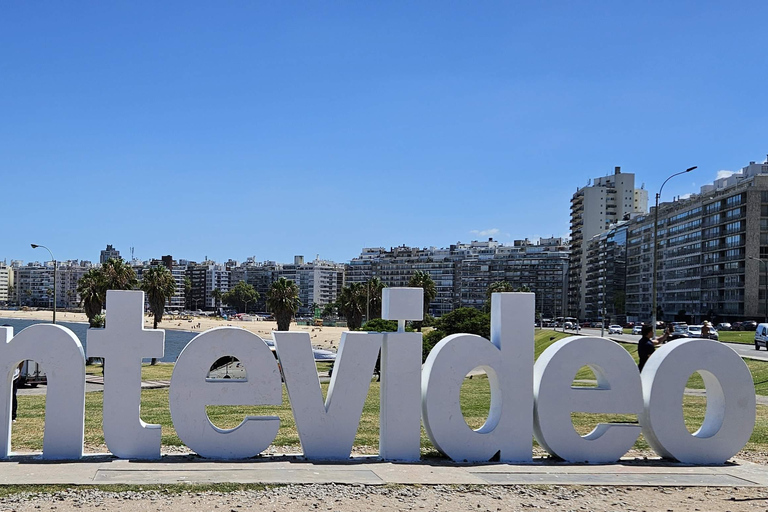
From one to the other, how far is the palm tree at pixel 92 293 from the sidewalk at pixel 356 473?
2705 inches

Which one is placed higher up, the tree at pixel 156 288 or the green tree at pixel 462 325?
the tree at pixel 156 288

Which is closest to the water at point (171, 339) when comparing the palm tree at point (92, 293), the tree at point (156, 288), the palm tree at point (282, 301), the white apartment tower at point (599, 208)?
the palm tree at point (92, 293)

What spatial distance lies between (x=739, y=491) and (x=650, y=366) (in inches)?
114

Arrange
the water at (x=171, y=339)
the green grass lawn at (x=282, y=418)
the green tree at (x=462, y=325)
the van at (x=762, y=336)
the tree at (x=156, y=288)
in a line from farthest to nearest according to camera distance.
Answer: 1. the tree at (x=156, y=288)
2. the water at (x=171, y=339)
3. the green tree at (x=462, y=325)
4. the van at (x=762, y=336)
5. the green grass lawn at (x=282, y=418)

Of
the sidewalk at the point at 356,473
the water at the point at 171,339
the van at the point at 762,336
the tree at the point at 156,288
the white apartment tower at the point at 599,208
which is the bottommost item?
the water at the point at 171,339

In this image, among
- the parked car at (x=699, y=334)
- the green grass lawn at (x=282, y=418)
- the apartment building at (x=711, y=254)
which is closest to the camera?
the green grass lawn at (x=282, y=418)

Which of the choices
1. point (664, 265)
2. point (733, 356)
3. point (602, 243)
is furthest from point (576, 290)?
point (733, 356)

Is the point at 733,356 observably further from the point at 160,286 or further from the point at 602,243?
the point at 602,243

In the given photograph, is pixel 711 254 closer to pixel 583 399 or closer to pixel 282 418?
pixel 282 418

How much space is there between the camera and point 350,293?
101625 millimetres

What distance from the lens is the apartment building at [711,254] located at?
4067 inches

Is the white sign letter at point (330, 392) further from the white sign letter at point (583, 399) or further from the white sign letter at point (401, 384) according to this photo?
the white sign letter at point (583, 399)

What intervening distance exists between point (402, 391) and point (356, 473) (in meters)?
1.86

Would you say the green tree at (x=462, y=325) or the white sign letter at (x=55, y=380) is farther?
the green tree at (x=462, y=325)
